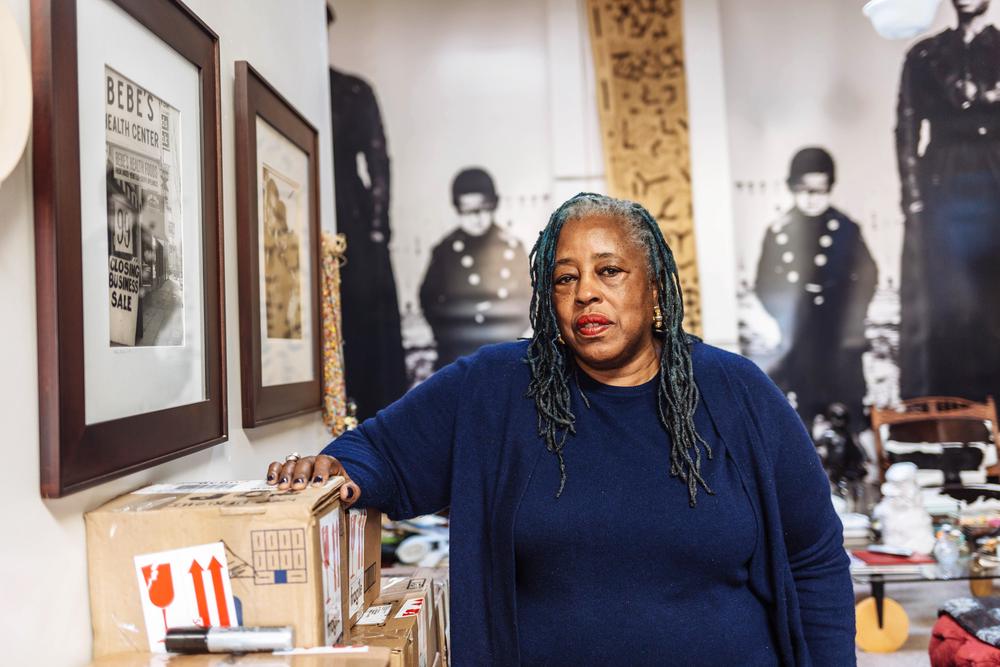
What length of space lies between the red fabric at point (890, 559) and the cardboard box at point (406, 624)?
2032 millimetres

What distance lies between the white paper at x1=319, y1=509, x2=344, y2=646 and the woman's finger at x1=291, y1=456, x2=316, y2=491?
0.07 meters

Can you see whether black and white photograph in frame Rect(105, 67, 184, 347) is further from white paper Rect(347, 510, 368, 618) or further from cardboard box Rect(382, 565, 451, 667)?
cardboard box Rect(382, 565, 451, 667)

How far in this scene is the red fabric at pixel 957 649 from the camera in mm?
2307

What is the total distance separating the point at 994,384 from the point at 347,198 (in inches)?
140

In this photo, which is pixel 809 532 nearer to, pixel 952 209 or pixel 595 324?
pixel 595 324

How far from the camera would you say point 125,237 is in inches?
49.9

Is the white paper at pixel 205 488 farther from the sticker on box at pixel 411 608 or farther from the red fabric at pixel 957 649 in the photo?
the red fabric at pixel 957 649

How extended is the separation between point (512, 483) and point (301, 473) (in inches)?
16.6

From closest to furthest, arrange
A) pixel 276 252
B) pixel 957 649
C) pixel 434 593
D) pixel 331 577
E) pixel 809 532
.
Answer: pixel 331 577 < pixel 809 532 < pixel 434 593 < pixel 276 252 < pixel 957 649

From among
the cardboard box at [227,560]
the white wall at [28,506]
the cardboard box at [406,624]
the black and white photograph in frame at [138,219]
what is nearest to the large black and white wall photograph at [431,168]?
the cardboard box at [406,624]

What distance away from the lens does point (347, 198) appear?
4.38 meters

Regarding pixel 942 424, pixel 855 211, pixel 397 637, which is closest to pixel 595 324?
pixel 397 637

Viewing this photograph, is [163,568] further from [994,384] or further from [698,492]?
[994,384]

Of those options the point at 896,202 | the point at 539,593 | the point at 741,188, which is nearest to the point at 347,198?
the point at 741,188
